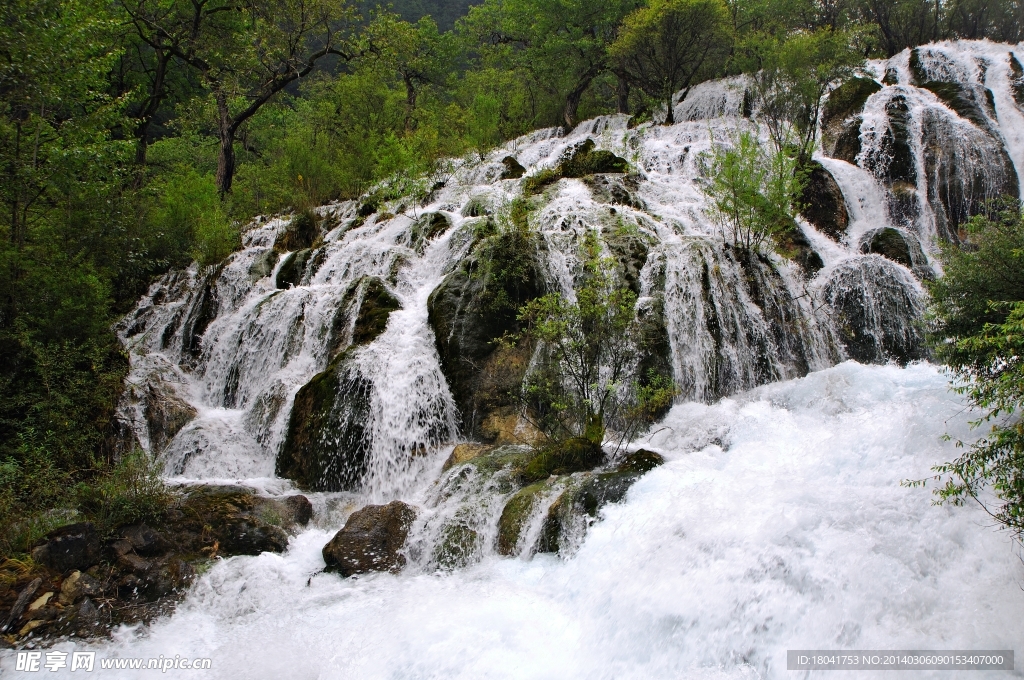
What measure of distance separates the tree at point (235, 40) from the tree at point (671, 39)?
36.1ft

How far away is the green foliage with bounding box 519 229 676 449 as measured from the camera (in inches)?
301

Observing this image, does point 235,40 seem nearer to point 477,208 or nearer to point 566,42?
point 477,208

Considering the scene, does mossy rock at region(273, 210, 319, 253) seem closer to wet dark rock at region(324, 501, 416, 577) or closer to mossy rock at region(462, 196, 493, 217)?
mossy rock at region(462, 196, 493, 217)

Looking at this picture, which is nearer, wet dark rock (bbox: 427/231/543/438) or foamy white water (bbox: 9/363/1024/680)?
foamy white water (bbox: 9/363/1024/680)

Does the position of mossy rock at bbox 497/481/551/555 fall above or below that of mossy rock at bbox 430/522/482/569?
above

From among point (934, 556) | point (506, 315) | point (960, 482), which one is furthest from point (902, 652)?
point (506, 315)

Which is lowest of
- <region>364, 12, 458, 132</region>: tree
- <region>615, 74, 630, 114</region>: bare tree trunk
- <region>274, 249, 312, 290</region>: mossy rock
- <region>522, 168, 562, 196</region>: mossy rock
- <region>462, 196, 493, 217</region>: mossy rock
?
<region>274, 249, 312, 290</region>: mossy rock

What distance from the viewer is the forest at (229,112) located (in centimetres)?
966

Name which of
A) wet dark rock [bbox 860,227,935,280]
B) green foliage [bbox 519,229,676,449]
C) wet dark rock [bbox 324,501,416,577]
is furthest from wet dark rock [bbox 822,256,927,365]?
wet dark rock [bbox 324,501,416,577]

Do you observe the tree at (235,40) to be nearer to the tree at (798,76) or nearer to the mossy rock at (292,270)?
the mossy rock at (292,270)

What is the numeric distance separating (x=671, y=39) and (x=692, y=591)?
22.1 m

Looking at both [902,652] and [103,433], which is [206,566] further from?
[902,652]

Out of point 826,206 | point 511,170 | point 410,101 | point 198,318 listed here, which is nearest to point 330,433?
point 198,318

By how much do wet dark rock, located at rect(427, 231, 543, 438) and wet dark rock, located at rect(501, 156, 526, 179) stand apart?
23.0ft
